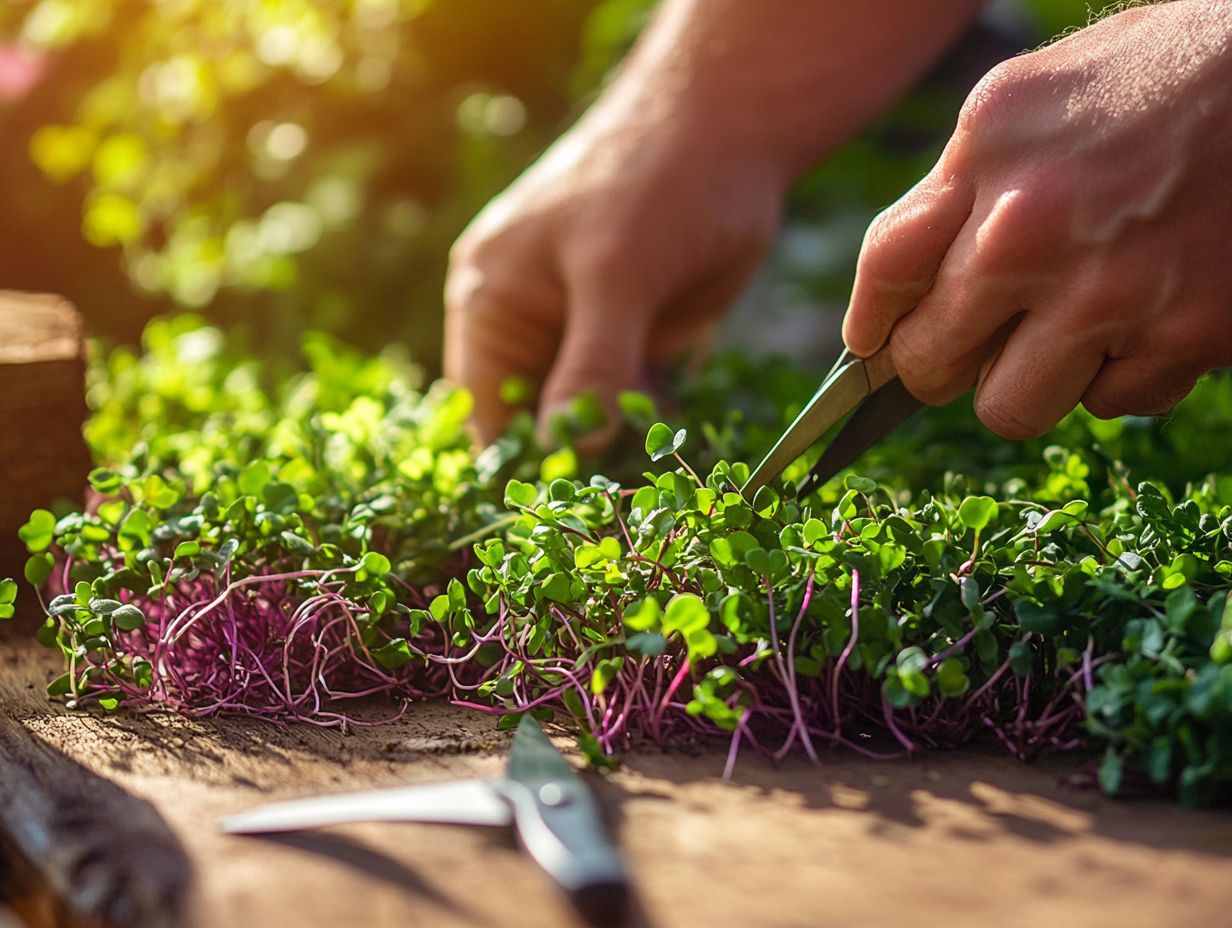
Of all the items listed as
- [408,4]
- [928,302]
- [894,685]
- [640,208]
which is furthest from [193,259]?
[894,685]

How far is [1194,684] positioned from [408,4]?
2445 millimetres

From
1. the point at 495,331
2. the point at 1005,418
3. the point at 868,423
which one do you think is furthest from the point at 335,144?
the point at 1005,418

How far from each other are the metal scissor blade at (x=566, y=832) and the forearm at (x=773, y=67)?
1.15 m

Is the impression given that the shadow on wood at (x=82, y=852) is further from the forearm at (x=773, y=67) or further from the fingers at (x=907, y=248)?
the forearm at (x=773, y=67)

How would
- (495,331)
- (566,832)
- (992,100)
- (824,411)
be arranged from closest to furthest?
1. (566,832)
2. (992,100)
3. (824,411)
4. (495,331)

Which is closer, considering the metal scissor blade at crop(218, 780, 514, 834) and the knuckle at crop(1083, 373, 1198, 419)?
the metal scissor blade at crop(218, 780, 514, 834)

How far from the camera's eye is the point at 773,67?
1.81 meters

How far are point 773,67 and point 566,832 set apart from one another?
139 centimetres

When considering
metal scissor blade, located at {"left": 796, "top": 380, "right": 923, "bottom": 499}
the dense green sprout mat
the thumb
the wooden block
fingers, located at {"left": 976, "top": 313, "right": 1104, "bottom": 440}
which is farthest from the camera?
the thumb

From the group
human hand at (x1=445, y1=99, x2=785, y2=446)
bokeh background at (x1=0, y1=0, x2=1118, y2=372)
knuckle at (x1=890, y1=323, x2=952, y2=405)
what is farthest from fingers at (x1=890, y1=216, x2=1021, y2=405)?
bokeh background at (x1=0, y1=0, x2=1118, y2=372)

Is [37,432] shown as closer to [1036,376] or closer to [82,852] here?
[82,852]

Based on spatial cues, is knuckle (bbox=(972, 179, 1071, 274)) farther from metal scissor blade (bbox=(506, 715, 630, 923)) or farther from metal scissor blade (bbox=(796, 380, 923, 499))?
metal scissor blade (bbox=(506, 715, 630, 923))

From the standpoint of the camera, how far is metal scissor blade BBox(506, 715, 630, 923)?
66 cm

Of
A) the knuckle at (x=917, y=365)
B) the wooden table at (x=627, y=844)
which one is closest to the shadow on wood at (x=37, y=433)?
the wooden table at (x=627, y=844)
